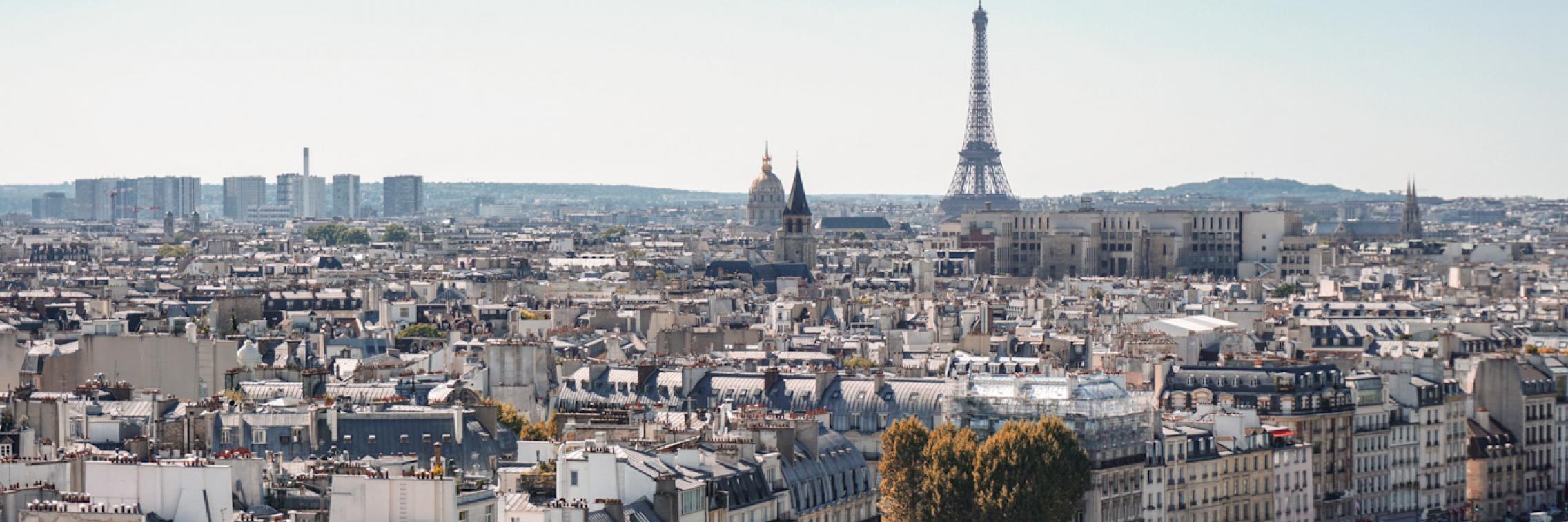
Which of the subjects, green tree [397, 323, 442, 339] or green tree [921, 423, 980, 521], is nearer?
green tree [921, 423, 980, 521]

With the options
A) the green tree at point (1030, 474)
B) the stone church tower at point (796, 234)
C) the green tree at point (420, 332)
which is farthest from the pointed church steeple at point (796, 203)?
the green tree at point (1030, 474)

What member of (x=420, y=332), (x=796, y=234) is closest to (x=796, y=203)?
(x=796, y=234)

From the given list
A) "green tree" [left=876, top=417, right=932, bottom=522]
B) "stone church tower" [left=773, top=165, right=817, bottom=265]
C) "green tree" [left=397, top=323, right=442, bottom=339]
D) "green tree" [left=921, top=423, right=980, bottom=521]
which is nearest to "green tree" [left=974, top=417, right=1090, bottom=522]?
"green tree" [left=921, top=423, right=980, bottom=521]

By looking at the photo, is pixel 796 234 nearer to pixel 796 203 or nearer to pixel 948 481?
pixel 796 203

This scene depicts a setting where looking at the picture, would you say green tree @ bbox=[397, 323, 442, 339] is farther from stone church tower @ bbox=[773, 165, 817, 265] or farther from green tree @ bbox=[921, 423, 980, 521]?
stone church tower @ bbox=[773, 165, 817, 265]

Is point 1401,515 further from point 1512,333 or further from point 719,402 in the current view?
point 1512,333
